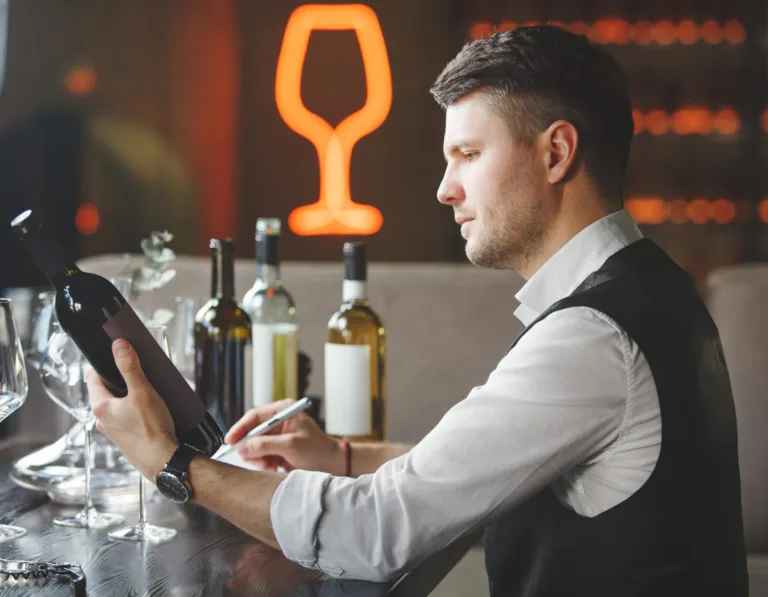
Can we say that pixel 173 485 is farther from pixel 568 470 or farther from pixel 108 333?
pixel 568 470

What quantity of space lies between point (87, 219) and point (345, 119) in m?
1.64

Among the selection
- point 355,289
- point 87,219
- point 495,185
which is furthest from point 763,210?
point 495,185

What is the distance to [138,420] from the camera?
1076mm

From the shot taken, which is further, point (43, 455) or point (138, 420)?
point (43, 455)

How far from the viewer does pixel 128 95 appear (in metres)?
5.07

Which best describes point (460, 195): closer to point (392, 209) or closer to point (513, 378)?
point (513, 378)

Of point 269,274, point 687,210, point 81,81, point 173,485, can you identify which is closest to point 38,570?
point 173,485

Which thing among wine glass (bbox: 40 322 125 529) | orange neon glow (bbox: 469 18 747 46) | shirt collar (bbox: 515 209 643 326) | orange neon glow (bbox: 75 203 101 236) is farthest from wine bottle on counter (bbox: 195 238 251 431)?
orange neon glow (bbox: 469 18 747 46)

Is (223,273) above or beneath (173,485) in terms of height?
above

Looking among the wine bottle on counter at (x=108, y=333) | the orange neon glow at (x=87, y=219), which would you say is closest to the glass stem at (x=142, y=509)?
the wine bottle on counter at (x=108, y=333)

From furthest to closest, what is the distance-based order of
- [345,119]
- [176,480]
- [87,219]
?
1. [345,119]
2. [87,219]
3. [176,480]

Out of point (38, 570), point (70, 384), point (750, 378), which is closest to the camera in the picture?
point (38, 570)

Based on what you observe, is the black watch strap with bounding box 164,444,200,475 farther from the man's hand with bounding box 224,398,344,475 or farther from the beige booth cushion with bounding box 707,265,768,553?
the beige booth cushion with bounding box 707,265,768,553

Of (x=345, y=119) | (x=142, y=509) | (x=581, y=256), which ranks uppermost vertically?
(x=345, y=119)
